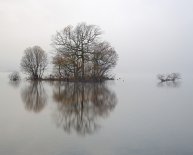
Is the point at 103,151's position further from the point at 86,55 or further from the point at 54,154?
the point at 86,55

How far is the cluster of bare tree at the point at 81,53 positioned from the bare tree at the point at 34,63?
12.0 metres

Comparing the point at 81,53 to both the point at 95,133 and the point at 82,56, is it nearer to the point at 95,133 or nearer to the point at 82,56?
the point at 82,56

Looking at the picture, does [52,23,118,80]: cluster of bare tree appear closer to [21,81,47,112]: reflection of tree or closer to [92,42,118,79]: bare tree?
[92,42,118,79]: bare tree

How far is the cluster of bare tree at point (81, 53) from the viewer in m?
38.7

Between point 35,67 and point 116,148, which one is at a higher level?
point 35,67

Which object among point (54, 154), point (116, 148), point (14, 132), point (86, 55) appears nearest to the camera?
point (54, 154)

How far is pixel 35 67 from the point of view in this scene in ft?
172

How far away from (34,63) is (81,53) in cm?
1688

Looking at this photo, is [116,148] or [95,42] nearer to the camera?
[116,148]

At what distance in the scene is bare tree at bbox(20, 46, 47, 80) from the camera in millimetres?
52188

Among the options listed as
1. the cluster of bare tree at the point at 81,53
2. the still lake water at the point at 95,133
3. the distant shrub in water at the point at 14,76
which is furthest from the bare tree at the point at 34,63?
the still lake water at the point at 95,133

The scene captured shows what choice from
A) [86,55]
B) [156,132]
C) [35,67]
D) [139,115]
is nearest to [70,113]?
[139,115]

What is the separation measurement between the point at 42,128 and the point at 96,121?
1.83 meters

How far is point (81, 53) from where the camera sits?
127 feet
